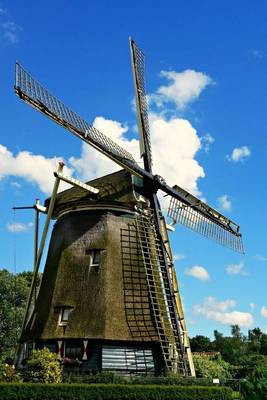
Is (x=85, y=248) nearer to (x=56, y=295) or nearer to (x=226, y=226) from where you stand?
(x=56, y=295)

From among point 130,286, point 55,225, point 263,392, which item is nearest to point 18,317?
point 55,225

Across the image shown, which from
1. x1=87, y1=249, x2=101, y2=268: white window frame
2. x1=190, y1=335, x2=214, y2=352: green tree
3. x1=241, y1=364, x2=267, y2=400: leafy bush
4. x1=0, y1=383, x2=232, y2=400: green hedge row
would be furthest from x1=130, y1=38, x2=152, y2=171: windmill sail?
x1=190, y1=335, x2=214, y2=352: green tree

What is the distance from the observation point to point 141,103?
22.3 m

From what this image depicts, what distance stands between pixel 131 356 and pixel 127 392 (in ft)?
8.67

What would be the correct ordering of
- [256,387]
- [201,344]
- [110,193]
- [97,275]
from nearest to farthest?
[256,387]
[97,275]
[110,193]
[201,344]

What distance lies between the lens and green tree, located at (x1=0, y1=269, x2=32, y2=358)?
120ft

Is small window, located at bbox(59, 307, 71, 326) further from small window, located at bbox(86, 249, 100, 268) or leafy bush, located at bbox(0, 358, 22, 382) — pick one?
leafy bush, located at bbox(0, 358, 22, 382)

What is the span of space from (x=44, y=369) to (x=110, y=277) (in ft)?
12.3

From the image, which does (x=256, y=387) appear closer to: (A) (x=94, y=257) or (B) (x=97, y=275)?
(B) (x=97, y=275)

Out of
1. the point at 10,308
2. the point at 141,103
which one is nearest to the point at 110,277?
the point at 141,103

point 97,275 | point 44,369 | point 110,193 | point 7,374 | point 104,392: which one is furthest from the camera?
point 110,193

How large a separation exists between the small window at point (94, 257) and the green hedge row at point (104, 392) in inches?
191

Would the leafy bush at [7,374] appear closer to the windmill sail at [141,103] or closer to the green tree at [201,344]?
the windmill sail at [141,103]

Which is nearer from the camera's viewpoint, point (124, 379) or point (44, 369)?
point (44, 369)
